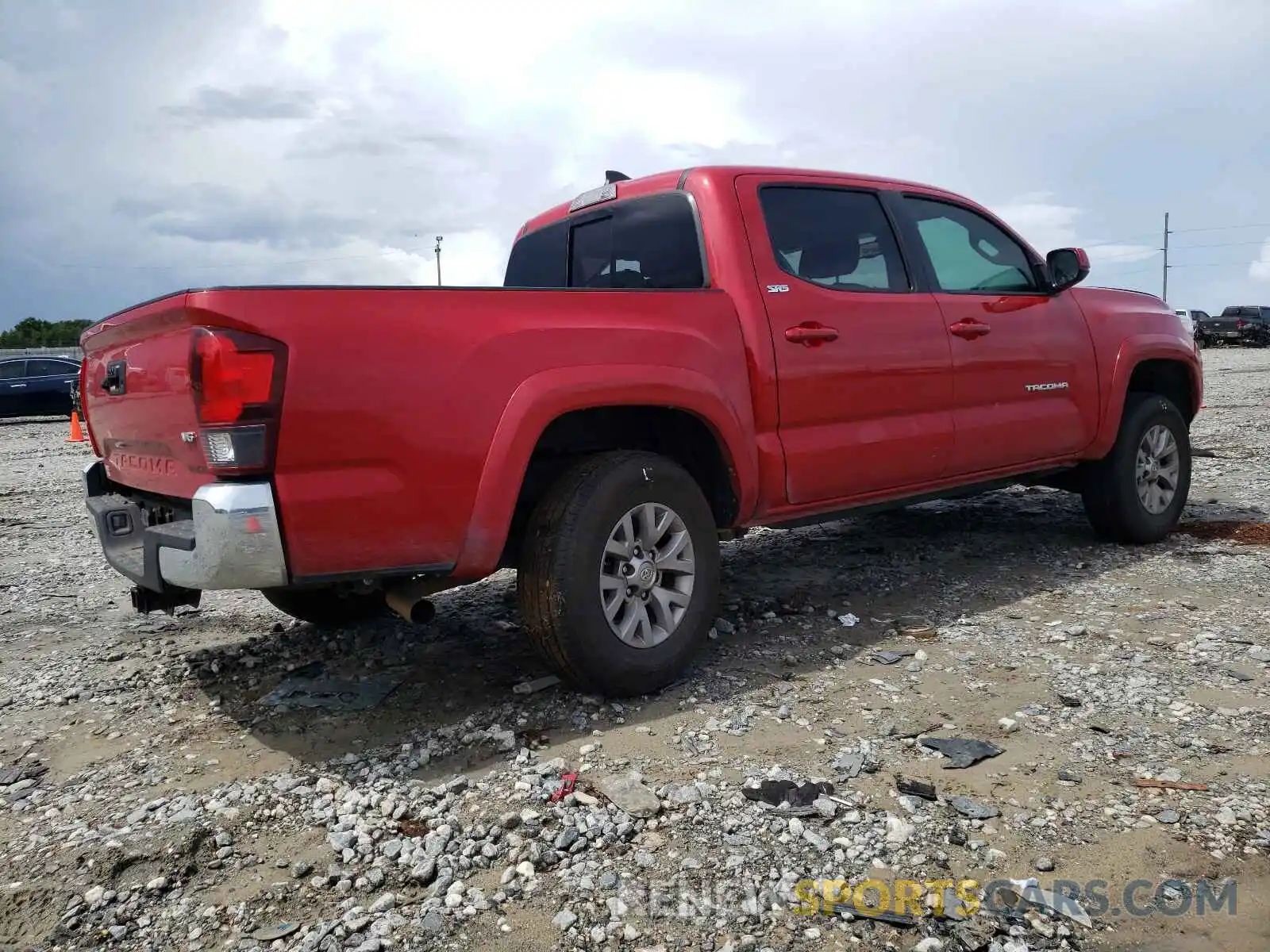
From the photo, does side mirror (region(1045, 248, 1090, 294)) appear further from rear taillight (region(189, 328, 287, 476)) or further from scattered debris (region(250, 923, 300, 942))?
scattered debris (region(250, 923, 300, 942))

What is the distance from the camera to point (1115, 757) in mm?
3016

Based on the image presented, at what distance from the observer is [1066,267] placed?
5227 mm

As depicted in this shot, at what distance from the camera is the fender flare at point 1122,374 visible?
5.50 m

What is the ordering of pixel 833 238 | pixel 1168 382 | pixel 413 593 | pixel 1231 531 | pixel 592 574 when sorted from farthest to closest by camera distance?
pixel 1168 382, pixel 1231 531, pixel 833 238, pixel 592 574, pixel 413 593

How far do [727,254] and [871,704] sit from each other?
179cm

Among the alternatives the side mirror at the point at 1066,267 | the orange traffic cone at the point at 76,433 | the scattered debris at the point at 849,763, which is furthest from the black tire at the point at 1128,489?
the orange traffic cone at the point at 76,433

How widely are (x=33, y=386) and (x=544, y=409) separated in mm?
19892

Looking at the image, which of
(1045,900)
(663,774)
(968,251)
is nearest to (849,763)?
(663,774)

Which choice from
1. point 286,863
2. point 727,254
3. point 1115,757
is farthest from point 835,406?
point 286,863

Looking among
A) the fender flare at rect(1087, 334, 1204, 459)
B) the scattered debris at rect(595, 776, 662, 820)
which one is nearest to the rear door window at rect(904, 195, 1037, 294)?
the fender flare at rect(1087, 334, 1204, 459)

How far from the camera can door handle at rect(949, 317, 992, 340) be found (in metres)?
4.71

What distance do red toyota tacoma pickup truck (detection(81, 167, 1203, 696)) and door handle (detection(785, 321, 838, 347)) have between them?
0.04 feet

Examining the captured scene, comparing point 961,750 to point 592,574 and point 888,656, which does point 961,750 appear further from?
point 592,574

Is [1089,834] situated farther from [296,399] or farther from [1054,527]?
[1054,527]
